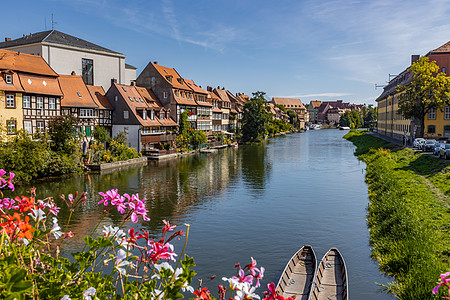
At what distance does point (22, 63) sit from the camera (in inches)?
1558

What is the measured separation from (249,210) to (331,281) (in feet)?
39.4

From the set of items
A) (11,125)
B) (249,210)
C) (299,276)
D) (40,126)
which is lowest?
(249,210)

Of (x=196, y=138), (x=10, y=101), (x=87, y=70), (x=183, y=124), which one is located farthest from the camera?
(x=196, y=138)

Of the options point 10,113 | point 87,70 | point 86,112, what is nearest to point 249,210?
point 10,113

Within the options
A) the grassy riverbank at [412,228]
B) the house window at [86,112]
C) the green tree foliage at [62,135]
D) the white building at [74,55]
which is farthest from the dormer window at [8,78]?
the grassy riverbank at [412,228]

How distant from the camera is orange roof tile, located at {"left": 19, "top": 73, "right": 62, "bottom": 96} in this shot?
126 feet

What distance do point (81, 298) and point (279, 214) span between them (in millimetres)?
21218

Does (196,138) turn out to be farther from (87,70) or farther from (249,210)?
(249,210)

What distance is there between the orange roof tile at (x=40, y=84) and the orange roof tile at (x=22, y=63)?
0.53 m

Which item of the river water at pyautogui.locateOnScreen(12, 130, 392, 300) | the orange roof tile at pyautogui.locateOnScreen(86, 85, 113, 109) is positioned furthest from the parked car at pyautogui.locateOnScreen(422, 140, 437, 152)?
the orange roof tile at pyautogui.locateOnScreen(86, 85, 113, 109)

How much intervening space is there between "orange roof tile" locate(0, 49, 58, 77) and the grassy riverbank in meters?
32.9

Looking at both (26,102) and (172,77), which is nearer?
(26,102)

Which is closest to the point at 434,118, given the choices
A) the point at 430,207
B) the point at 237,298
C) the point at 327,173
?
the point at 327,173

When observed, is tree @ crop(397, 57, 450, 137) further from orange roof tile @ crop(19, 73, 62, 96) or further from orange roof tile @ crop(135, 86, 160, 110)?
orange roof tile @ crop(19, 73, 62, 96)
